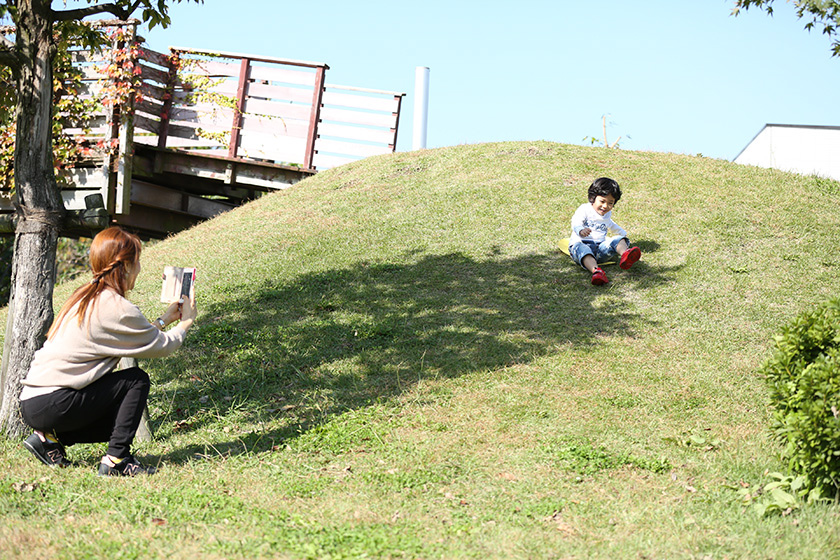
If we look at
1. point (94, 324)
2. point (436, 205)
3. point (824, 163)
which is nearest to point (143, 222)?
point (436, 205)

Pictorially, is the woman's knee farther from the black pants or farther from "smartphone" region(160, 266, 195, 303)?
"smartphone" region(160, 266, 195, 303)

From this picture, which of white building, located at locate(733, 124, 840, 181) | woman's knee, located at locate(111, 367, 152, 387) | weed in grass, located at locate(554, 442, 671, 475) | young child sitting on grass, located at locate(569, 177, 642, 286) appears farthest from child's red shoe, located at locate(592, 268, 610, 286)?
white building, located at locate(733, 124, 840, 181)

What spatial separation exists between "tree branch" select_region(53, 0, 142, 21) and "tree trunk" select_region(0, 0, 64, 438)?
114mm

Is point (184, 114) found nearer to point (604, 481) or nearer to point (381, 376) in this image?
point (381, 376)

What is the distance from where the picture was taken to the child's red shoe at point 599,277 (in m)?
8.73

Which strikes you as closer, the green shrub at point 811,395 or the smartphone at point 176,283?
the green shrub at point 811,395

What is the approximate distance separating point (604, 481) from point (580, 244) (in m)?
4.85

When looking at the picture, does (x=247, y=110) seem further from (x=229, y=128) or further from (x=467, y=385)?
(x=467, y=385)

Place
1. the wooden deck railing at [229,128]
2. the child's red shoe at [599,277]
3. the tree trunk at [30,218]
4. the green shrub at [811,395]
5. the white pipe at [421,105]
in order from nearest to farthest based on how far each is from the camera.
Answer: the green shrub at [811,395], the tree trunk at [30,218], the child's red shoe at [599,277], the wooden deck railing at [229,128], the white pipe at [421,105]

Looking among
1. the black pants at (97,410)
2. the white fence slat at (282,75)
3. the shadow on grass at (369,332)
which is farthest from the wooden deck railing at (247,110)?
the black pants at (97,410)

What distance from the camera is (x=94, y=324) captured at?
14.6 feet

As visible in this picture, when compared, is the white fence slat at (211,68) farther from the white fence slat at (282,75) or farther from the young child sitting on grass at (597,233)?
the young child sitting on grass at (597,233)

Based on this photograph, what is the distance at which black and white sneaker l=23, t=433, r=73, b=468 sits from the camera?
187 inches

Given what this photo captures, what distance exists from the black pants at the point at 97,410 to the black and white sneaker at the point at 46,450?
9cm
